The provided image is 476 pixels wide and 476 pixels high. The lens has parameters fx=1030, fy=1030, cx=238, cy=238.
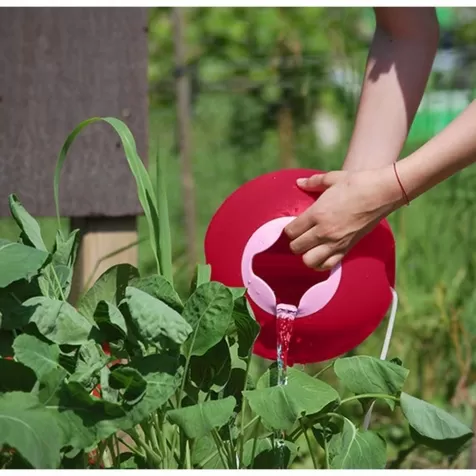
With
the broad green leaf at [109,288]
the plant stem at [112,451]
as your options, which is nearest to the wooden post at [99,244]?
the broad green leaf at [109,288]

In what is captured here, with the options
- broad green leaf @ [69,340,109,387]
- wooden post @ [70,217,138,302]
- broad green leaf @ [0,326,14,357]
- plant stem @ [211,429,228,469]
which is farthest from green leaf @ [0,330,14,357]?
wooden post @ [70,217,138,302]

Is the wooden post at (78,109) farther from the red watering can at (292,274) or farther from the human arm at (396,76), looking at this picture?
the human arm at (396,76)

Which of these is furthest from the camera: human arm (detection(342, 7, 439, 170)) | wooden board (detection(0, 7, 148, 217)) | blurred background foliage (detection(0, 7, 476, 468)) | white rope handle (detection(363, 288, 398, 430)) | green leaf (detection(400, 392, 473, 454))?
blurred background foliage (detection(0, 7, 476, 468))

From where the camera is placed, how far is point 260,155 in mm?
5152

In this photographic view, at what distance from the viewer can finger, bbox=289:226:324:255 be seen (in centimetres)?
182

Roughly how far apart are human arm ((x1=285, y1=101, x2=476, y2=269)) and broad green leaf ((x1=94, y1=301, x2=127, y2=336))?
491mm

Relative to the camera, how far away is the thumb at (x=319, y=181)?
→ 1843mm

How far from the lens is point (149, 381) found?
1394 millimetres

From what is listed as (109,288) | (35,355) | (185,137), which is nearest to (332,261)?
(109,288)

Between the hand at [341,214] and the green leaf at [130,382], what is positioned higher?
the hand at [341,214]

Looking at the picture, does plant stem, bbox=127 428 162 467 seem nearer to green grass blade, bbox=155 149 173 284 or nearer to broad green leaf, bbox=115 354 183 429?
broad green leaf, bbox=115 354 183 429

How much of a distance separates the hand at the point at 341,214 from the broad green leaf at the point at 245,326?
33cm

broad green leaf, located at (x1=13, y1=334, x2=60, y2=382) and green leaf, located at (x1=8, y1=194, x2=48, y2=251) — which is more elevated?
green leaf, located at (x1=8, y1=194, x2=48, y2=251)

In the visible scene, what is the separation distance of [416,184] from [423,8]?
47 cm
